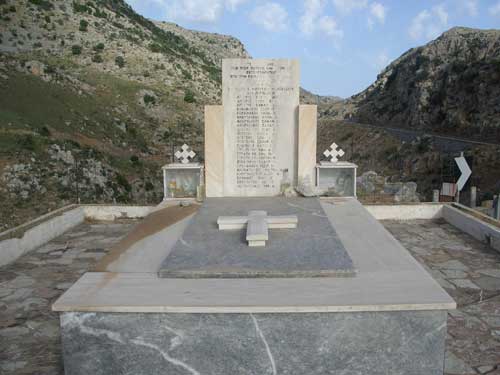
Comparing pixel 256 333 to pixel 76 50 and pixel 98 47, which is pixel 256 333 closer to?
pixel 76 50

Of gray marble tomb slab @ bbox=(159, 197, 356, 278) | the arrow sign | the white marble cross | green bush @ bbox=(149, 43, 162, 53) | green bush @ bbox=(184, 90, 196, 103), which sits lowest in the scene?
gray marble tomb slab @ bbox=(159, 197, 356, 278)

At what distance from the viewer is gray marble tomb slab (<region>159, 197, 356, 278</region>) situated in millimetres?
3666

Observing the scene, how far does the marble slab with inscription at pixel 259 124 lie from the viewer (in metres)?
6.68

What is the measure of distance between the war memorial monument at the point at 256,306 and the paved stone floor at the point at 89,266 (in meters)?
0.77

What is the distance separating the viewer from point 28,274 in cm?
580

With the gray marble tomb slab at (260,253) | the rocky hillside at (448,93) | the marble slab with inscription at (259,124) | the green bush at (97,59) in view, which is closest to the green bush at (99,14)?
the green bush at (97,59)

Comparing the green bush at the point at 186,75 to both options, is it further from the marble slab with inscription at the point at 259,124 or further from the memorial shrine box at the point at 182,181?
the marble slab with inscription at the point at 259,124

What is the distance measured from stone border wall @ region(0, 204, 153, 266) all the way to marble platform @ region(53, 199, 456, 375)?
12.0ft

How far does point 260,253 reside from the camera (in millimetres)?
4066

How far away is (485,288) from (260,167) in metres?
3.53

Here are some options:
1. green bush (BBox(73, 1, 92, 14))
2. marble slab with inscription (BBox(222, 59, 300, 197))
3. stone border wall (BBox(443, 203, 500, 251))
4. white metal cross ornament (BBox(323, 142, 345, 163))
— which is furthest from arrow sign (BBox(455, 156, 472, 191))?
green bush (BBox(73, 1, 92, 14))

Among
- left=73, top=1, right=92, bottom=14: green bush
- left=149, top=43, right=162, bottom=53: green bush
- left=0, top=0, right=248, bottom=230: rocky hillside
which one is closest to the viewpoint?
left=0, top=0, right=248, bottom=230: rocky hillside

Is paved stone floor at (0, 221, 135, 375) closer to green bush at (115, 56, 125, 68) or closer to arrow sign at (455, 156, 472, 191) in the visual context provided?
arrow sign at (455, 156, 472, 191)

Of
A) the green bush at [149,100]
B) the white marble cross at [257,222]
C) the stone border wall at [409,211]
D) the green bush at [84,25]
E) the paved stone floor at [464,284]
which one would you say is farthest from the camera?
the green bush at [84,25]
